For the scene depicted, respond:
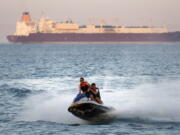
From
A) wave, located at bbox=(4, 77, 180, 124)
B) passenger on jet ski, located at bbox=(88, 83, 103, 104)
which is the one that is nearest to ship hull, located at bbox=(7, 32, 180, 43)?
wave, located at bbox=(4, 77, 180, 124)

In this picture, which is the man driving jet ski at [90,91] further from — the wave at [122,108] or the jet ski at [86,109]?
the wave at [122,108]

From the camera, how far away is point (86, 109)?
795 inches

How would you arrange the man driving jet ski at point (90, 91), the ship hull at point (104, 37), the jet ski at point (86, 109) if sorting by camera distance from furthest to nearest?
the ship hull at point (104, 37) → the man driving jet ski at point (90, 91) → the jet ski at point (86, 109)

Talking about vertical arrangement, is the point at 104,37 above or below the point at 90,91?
above

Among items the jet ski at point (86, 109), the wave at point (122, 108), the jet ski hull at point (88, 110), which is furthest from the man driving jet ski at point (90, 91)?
the wave at point (122, 108)

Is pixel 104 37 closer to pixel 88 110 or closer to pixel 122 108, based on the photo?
pixel 122 108

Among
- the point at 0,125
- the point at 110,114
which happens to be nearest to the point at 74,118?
the point at 110,114

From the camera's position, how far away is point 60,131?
19.7 metres

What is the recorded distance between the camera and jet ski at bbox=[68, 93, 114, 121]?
2017cm

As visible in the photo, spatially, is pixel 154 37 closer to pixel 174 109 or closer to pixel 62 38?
pixel 62 38

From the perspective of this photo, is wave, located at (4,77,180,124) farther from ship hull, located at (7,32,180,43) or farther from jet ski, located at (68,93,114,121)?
ship hull, located at (7,32,180,43)

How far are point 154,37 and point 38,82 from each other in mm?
160117

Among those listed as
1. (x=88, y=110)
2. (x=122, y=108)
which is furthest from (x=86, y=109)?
(x=122, y=108)

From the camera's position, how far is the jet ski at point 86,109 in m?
20.2
